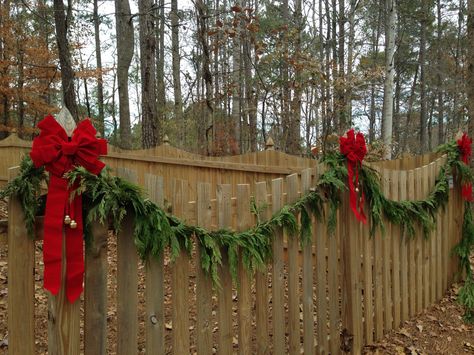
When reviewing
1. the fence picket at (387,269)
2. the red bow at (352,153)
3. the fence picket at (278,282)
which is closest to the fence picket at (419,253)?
the fence picket at (387,269)

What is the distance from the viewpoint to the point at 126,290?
6.64ft

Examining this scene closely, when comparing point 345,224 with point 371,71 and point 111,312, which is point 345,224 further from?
point 371,71

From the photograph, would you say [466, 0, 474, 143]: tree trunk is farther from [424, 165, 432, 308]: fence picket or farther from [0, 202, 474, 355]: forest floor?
[0, 202, 474, 355]: forest floor

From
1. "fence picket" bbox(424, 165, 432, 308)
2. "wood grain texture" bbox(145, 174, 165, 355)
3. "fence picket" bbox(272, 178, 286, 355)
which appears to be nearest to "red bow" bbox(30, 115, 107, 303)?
"wood grain texture" bbox(145, 174, 165, 355)

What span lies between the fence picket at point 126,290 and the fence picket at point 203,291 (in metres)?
0.41

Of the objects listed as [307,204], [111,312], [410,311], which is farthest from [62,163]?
[410,311]

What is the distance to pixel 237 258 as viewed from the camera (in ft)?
8.15

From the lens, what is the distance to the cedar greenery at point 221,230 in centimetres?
174

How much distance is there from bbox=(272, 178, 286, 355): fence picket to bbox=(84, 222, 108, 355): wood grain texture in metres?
1.22

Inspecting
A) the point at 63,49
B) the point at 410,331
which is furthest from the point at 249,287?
the point at 63,49

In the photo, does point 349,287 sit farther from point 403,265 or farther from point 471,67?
point 471,67

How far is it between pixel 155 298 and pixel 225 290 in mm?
489

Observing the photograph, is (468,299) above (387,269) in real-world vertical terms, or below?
below

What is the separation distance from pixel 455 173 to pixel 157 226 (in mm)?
4344
